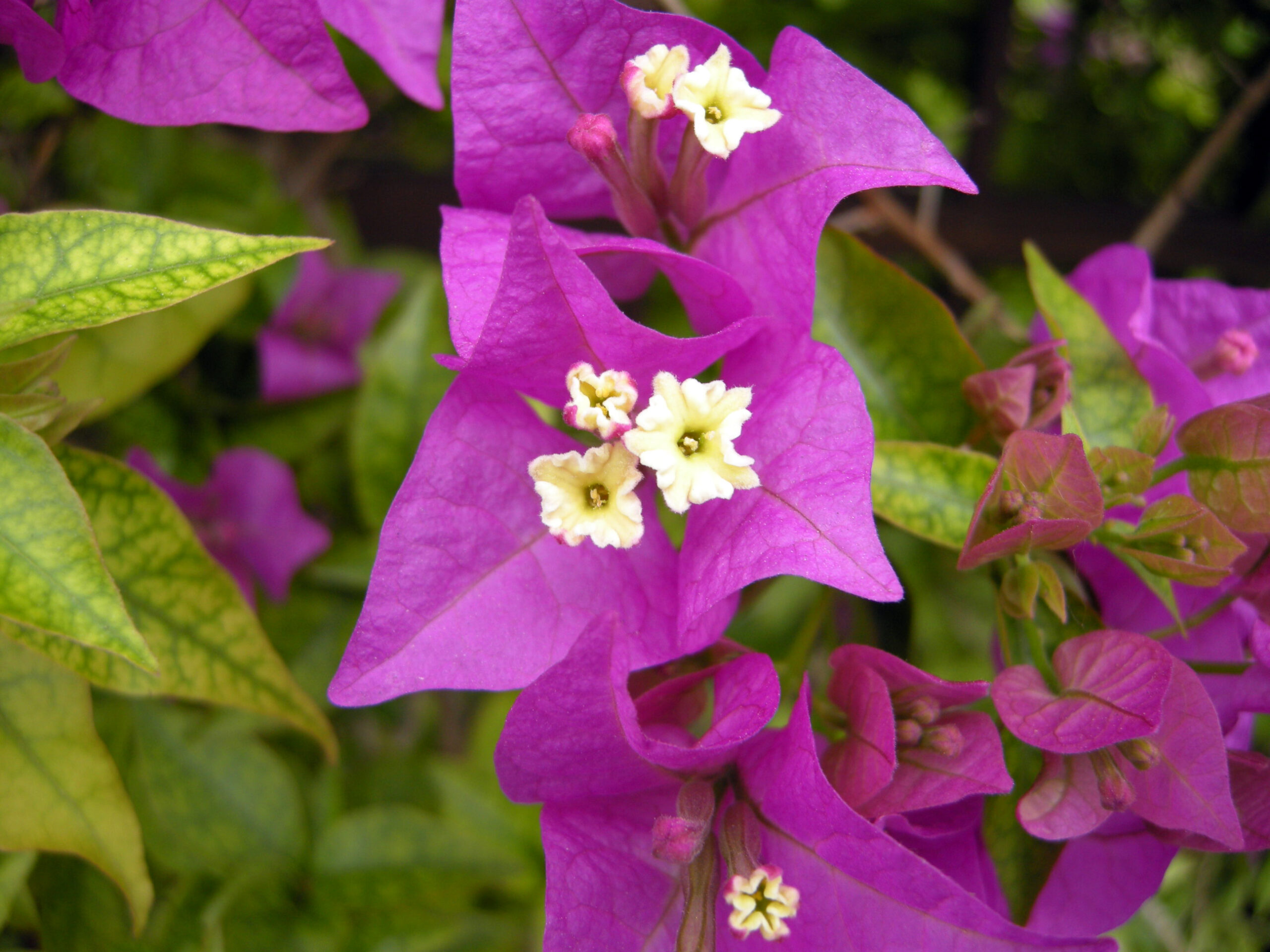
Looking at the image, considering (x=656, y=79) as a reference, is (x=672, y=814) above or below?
below

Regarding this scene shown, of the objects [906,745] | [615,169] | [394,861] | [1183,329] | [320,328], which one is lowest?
[394,861]

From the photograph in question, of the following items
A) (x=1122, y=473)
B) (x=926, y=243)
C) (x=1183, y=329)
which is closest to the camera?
(x=1122, y=473)

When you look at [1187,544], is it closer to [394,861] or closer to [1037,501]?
[1037,501]

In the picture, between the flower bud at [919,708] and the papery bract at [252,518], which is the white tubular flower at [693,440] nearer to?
the flower bud at [919,708]

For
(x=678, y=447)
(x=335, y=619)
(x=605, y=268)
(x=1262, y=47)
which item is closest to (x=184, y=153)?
(x=335, y=619)

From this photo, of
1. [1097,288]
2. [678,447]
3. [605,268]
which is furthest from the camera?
[1097,288]

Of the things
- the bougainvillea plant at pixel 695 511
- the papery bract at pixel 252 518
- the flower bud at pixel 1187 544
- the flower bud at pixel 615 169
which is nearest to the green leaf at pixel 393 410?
the papery bract at pixel 252 518

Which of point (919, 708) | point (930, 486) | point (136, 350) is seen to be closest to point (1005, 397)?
point (930, 486)

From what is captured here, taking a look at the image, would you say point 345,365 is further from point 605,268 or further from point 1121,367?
point 1121,367
